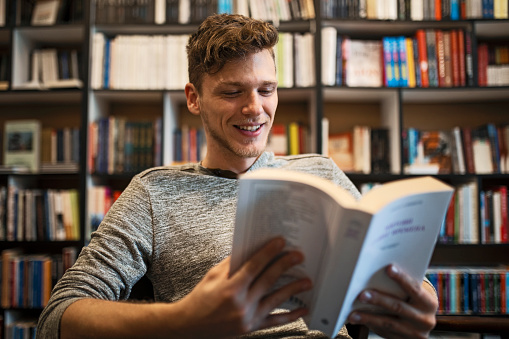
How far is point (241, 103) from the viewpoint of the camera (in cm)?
104

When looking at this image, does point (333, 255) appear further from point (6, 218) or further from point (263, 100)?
point (6, 218)

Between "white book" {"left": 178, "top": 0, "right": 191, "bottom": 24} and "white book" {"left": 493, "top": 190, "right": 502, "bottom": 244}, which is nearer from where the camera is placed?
"white book" {"left": 493, "top": 190, "right": 502, "bottom": 244}

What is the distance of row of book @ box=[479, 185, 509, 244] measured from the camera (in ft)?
6.56

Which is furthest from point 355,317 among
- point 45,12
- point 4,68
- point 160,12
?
point 4,68

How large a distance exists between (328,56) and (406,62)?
428mm

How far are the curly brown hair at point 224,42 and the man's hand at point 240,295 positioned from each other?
607 mm

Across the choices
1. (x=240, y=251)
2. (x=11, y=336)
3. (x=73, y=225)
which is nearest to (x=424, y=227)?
(x=240, y=251)

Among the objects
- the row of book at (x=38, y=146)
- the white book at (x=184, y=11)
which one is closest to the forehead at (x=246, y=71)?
the white book at (x=184, y=11)

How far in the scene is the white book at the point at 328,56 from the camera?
2.05 meters

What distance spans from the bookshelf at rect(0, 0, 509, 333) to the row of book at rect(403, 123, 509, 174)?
63mm

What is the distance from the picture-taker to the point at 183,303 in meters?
0.59

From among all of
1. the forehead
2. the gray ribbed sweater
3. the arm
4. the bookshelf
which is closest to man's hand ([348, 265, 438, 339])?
the arm

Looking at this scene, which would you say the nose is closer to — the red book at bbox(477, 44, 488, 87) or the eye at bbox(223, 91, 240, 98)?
the eye at bbox(223, 91, 240, 98)

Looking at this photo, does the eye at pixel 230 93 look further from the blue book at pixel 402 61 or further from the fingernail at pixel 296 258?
the blue book at pixel 402 61
